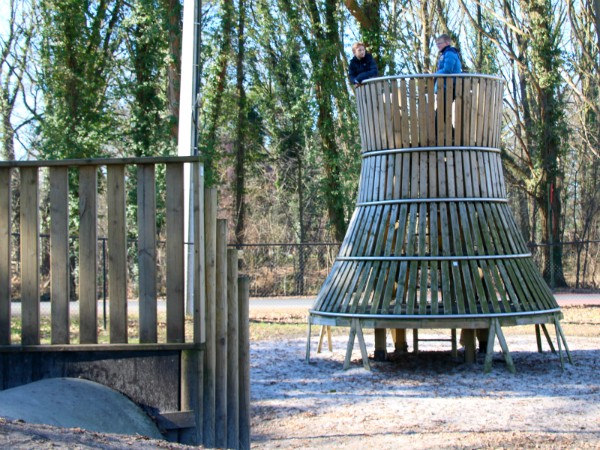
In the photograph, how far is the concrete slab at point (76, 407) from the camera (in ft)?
12.8

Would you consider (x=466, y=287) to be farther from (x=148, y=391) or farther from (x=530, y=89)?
(x=530, y=89)

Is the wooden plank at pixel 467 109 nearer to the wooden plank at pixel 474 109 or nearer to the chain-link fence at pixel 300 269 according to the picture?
the wooden plank at pixel 474 109

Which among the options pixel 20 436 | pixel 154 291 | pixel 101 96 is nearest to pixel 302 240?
pixel 101 96

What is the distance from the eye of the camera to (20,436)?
10.5ft

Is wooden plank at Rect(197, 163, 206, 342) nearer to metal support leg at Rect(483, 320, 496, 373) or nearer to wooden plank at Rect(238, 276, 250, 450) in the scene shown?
wooden plank at Rect(238, 276, 250, 450)

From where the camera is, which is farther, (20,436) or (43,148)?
(43,148)

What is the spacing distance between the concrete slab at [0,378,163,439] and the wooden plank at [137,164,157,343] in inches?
17.0

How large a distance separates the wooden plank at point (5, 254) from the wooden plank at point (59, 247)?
26 centimetres

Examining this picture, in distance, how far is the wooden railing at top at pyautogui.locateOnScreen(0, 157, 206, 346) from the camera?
4980 millimetres

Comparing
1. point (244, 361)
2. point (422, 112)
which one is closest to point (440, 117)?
point (422, 112)

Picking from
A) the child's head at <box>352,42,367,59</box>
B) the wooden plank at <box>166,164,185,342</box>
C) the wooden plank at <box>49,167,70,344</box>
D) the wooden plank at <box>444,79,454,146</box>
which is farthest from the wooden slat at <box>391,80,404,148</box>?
the wooden plank at <box>49,167,70,344</box>

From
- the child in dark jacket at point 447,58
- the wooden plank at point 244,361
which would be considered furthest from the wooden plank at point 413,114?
the wooden plank at point 244,361

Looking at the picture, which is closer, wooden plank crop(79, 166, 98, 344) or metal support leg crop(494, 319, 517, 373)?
wooden plank crop(79, 166, 98, 344)

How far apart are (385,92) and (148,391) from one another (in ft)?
19.1
